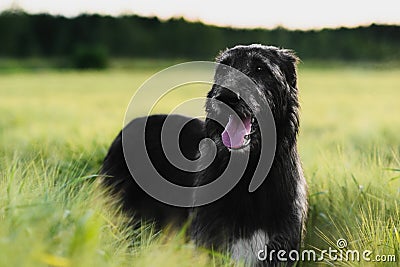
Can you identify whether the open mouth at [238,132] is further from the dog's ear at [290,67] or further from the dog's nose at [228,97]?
the dog's ear at [290,67]

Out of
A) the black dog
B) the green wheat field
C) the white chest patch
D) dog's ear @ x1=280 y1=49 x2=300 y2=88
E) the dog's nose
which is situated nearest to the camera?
the green wheat field

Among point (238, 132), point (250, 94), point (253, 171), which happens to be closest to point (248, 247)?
point (253, 171)

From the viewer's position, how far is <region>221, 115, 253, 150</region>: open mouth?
355cm

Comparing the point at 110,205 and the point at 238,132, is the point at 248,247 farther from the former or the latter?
the point at 110,205

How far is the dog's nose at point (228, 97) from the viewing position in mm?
3451

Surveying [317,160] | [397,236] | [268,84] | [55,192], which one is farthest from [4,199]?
[317,160]

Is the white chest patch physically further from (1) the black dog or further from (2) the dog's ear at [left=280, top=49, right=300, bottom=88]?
(2) the dog's ear at [left=280, top=49, right=300, bottom=88]

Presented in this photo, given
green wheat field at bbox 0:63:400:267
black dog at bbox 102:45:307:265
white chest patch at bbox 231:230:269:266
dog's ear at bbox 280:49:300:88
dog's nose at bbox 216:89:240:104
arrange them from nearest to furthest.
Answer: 1. green wheat field at bbox 0:63:400:267
2. dog's nose at bbox 216:89:240:104
3. black dog at bbox 102:45:307:265
4. white chest patch at bbox 231:230:269:266
5. dog's ear at bbox 280:49:300:88

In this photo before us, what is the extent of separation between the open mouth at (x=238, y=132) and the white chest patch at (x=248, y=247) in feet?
2.21

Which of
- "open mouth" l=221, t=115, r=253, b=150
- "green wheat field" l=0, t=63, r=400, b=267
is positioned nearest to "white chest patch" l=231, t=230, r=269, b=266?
"green wheat field" l=0, t=63, r=400, b=267

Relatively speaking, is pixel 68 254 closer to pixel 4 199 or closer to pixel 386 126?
pixel 4 199

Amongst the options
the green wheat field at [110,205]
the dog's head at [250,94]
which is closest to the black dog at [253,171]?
A: the dog's head at [250,94]

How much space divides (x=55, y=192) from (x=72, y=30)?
4657 centimetres

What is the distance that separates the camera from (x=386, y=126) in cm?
971
